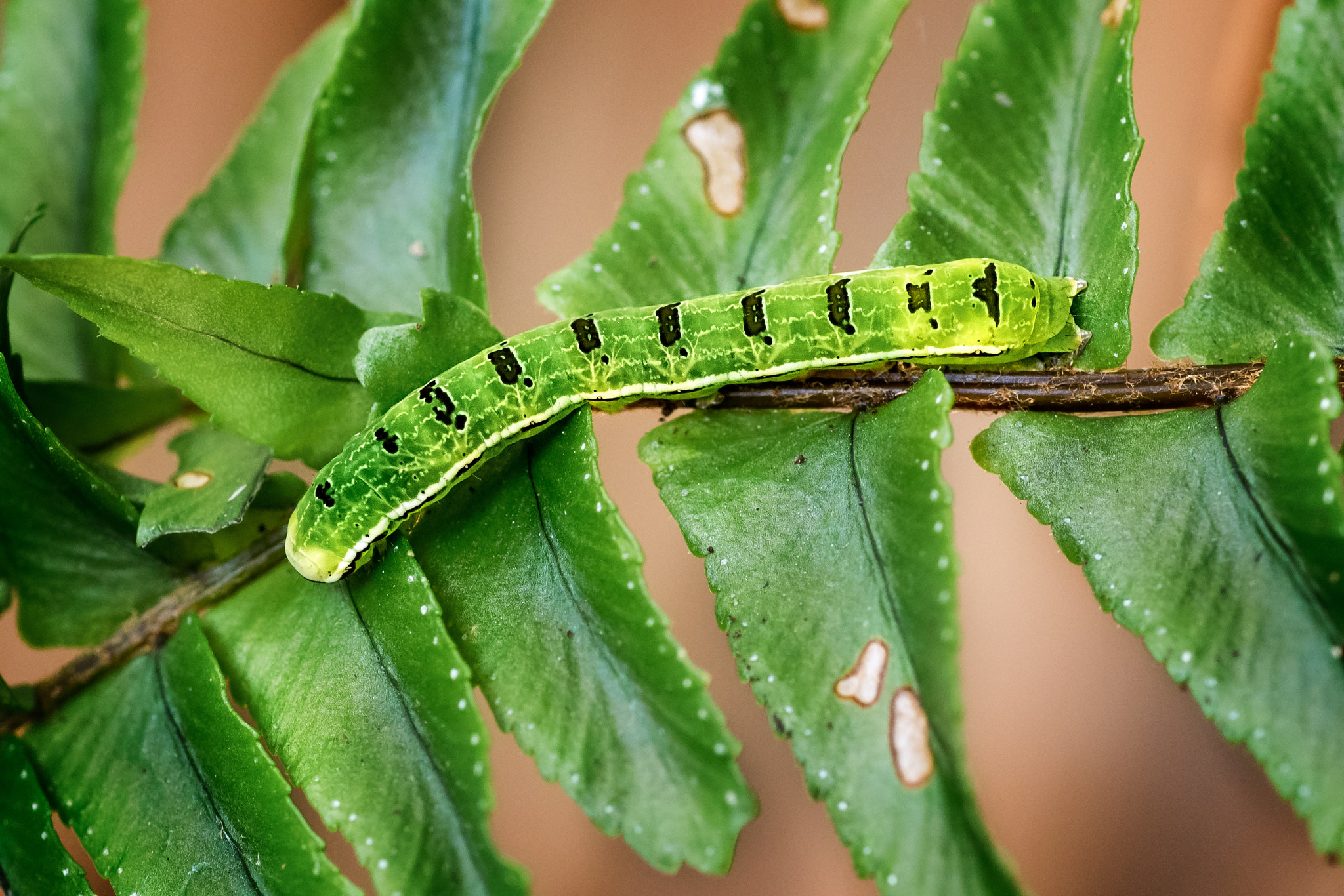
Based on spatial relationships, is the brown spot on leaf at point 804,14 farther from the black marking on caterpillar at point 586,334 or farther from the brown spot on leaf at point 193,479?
the brown spot on leaf at point 193,479

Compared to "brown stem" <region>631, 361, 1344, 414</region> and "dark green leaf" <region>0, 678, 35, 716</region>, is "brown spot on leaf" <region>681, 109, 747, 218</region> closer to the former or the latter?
"brown stem" <region>631, 361, 1344, 414</region>

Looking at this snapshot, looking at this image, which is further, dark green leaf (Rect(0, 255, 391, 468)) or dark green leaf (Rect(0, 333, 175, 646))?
dark green leaf (Rect(0, 333, 175, 646))

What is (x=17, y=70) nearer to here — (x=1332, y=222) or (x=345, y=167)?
(x=345, y=167)

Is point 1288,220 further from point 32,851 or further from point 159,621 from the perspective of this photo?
point 32,851

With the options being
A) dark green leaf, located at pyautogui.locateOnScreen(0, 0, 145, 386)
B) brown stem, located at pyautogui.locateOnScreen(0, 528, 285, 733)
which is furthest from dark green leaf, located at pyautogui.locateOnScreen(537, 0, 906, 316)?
dark green leaf, located at pyautogui.locateOnScreen(0, 0, 145, 386)

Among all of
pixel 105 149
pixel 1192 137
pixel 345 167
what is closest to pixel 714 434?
pixel 345 167

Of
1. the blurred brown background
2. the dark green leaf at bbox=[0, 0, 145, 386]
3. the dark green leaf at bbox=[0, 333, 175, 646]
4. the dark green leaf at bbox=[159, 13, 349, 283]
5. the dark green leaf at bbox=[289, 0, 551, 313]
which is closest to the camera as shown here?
the dark green leaf at bbox=[0, 333, 175, 646]
